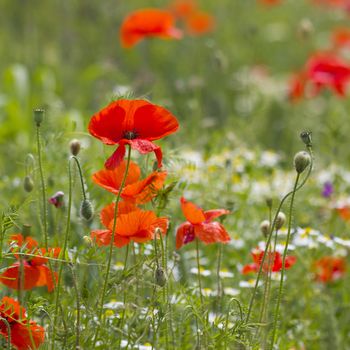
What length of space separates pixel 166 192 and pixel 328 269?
121 centimetres

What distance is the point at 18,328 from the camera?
201cm

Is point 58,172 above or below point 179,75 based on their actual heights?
below

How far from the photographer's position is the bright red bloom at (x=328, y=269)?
126 inches

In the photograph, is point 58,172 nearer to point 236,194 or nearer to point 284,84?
point 236,194

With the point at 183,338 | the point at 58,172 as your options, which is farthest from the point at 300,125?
the point at 183,338

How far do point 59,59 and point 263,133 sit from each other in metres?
2.03

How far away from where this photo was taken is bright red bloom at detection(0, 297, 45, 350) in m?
1.95

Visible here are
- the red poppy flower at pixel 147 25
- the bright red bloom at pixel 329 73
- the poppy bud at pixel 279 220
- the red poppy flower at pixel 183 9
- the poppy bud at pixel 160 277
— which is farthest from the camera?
the red poppy flower at pixel 183 9

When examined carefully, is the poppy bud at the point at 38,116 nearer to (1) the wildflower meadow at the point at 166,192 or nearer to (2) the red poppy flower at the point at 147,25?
(1) the wildflower meadow at the point at 166,192

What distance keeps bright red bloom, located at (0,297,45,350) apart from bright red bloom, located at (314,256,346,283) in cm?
139

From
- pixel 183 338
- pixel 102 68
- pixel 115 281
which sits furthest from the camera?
pixel 102 68

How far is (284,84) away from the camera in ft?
21.9

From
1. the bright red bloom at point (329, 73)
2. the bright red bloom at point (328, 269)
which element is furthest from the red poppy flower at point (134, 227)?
the bright red bloom at point (329, 73)

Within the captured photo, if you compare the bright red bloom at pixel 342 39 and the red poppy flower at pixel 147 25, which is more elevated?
the bright red bloom at pixel 342 39
